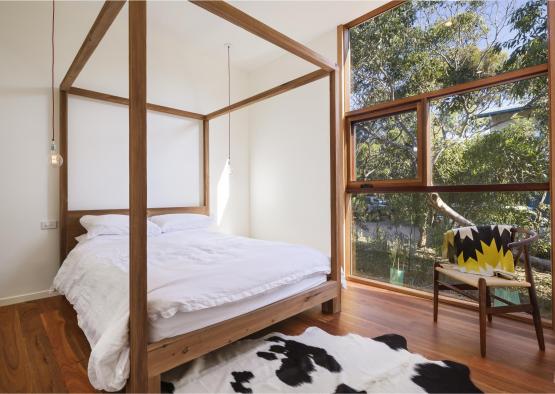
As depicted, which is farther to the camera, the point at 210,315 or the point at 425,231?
the point at 425,231

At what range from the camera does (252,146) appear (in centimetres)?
468

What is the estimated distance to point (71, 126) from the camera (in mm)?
3088

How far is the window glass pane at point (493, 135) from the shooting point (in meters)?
2.37

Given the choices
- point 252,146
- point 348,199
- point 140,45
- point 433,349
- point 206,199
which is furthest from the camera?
point 252,146

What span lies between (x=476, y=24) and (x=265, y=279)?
290 cm

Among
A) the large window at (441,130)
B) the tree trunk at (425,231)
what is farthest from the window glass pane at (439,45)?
the tree trunk at (425,231)

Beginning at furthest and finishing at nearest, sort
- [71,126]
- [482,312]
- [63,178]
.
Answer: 1. [71,126]
2. [63,178]
3. [482,312]

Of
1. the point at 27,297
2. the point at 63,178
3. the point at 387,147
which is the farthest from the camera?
the point at 387,147

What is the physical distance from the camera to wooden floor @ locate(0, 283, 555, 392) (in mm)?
1667

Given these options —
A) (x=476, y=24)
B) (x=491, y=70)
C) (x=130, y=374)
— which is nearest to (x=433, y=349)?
(x=130, y=374)

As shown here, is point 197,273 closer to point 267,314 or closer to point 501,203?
point 267,314

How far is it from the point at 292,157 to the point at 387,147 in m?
1.29

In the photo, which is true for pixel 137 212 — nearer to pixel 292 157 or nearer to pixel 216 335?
pixel 216 335

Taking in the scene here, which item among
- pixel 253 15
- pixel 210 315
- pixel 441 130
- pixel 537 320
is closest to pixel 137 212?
pixel 210 315
